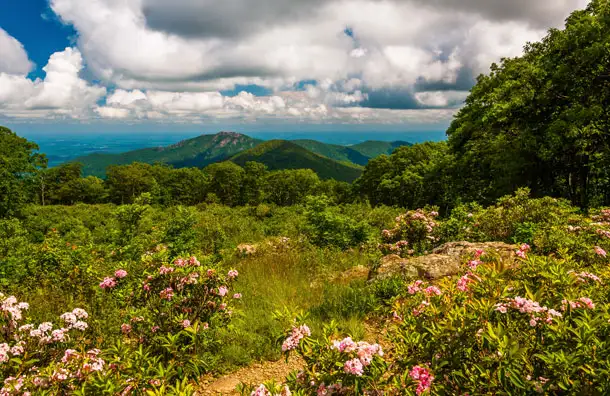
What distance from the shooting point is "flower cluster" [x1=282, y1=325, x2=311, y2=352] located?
2.80m

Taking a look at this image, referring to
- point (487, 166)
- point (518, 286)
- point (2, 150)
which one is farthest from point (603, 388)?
point (2, 150)

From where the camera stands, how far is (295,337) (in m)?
2.88

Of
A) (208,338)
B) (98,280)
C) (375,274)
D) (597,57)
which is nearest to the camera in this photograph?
(208,338)

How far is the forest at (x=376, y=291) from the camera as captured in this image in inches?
96.9

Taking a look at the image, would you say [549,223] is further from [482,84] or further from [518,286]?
[482,84]

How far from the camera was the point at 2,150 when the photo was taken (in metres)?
31.3

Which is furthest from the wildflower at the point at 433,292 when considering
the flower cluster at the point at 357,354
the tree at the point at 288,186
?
the tree at the point at 288,186

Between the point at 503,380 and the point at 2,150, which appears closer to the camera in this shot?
the point at 503,380

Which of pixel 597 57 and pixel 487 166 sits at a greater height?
pixel 597 57

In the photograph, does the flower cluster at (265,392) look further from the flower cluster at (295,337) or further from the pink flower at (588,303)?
the pink flower at (588,303)

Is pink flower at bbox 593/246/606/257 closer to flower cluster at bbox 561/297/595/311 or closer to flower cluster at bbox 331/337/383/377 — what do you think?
flower cluster at bbox 561/297/595/311

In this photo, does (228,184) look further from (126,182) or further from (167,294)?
(167,294)

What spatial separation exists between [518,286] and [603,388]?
153cm

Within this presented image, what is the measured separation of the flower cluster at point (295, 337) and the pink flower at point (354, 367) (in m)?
0.59
